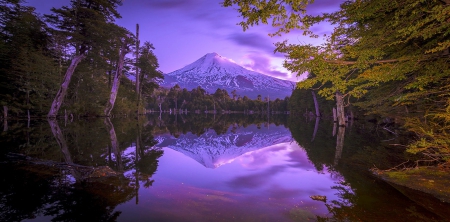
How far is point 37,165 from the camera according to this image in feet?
22.8

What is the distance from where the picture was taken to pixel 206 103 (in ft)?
362

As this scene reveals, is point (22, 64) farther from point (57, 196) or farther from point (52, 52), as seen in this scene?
point (57, 196)

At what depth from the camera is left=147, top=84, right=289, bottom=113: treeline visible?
111 metres

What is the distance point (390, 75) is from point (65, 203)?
8029 mm

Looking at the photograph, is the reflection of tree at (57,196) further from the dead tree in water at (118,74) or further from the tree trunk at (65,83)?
the dead tree in water at (118,74)

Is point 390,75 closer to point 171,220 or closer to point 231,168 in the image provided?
point 231,168

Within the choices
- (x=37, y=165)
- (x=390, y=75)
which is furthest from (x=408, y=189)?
(x=37, y=165)

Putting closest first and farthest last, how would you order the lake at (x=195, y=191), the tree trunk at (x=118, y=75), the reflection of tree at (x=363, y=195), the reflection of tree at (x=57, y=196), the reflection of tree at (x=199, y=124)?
the reflection of tree at (x=57, y=196) < the lake at (x=195, y=191) < the reflection of tree at (x=363, y=195) < the reflection of tree at (x=199, y=124) < the tree trunk at (x=118, y=75)

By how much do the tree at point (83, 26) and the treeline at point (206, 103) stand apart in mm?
83733

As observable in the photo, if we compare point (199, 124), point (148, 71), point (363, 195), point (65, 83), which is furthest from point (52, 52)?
point (363, 195)

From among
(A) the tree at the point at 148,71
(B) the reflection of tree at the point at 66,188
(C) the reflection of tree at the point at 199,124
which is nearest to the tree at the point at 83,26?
(C) the reflection of tree at the point at 199,124

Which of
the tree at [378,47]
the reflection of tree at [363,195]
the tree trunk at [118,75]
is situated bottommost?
the reflection of tree at [363,195]

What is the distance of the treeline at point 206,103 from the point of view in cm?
11100

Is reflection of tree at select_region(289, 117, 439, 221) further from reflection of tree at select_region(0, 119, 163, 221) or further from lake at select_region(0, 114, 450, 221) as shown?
reflection of tree at select_region(0, 119, 163, 221)
